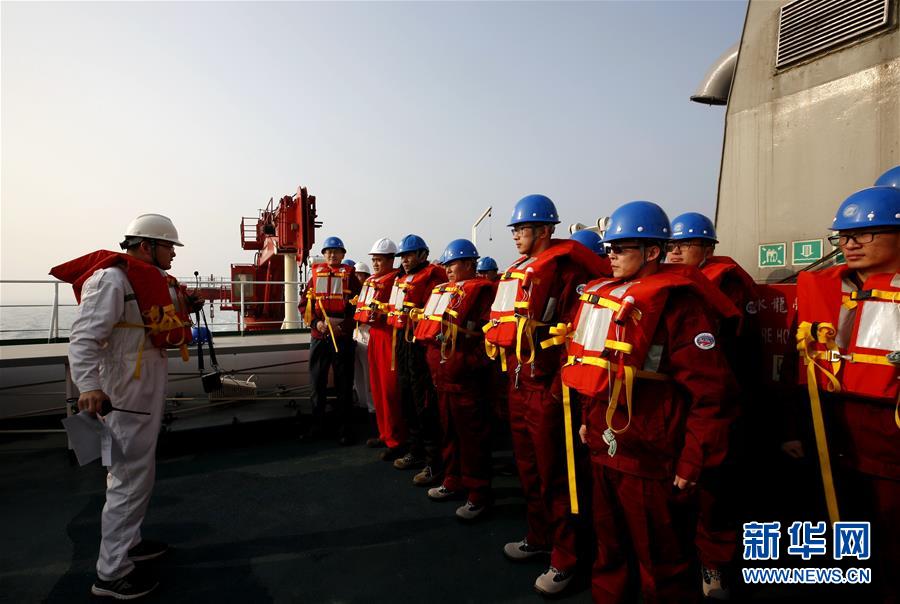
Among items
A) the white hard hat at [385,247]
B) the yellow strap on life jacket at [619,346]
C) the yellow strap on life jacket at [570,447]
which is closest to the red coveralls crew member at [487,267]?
the white hard hat at [385,247]

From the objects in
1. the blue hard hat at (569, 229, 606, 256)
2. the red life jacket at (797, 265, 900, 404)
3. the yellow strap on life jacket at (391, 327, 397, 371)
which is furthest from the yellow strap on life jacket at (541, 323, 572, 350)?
the yellow strap on life jacket at (391, 327, 397, 371)

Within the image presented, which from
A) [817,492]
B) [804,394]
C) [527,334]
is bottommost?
[817,492]

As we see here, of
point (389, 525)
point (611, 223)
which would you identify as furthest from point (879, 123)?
point (389, 525)

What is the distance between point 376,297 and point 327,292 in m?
0.74

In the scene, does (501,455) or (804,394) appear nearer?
(804,394)

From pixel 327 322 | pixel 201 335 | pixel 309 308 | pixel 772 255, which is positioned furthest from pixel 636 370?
pixel 309 308

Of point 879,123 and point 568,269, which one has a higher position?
point 879,123

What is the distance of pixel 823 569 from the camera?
309 centimetres

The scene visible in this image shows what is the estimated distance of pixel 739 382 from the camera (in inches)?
126

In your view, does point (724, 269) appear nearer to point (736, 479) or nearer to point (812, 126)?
point (736, 479)

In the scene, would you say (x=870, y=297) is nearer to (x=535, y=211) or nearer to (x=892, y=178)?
(x=892, y=178)

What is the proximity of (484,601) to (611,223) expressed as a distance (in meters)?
2.31

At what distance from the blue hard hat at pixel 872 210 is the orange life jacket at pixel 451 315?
252 cm

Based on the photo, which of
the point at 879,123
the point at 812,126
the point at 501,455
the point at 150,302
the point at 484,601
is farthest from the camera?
the point at 501,455
